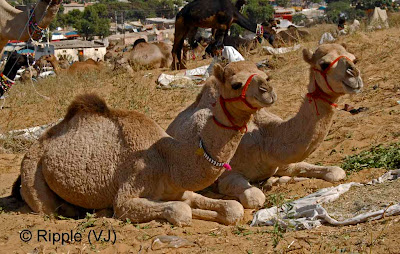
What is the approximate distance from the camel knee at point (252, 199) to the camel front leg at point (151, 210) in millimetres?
1053

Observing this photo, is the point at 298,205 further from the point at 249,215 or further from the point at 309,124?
the point at 309,124

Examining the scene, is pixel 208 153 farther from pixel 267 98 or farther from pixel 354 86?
pixel 354 86

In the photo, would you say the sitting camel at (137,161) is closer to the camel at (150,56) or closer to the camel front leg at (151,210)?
the camel front leg at (151,210)

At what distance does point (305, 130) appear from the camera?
5.74 m

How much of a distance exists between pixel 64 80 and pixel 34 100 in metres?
2.05

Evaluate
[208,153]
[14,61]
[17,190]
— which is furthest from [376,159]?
[14,61]

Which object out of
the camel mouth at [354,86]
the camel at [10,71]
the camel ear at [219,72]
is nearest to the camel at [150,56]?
the camel at [10,71]

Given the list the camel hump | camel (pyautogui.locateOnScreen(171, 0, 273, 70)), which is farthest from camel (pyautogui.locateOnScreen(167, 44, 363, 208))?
camel (pyautogui.locateOnScreen(171, 0, 273, 70))

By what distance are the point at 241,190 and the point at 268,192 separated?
1.58 ft

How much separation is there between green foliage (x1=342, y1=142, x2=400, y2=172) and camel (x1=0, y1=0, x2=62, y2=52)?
408 cm

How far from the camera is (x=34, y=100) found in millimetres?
13062

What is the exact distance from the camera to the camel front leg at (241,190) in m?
5.73

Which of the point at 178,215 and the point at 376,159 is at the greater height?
the point at 178,215

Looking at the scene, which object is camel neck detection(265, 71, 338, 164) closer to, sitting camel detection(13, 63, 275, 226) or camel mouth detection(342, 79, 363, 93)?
camel mouth detection(342, 79, 363, 93)
